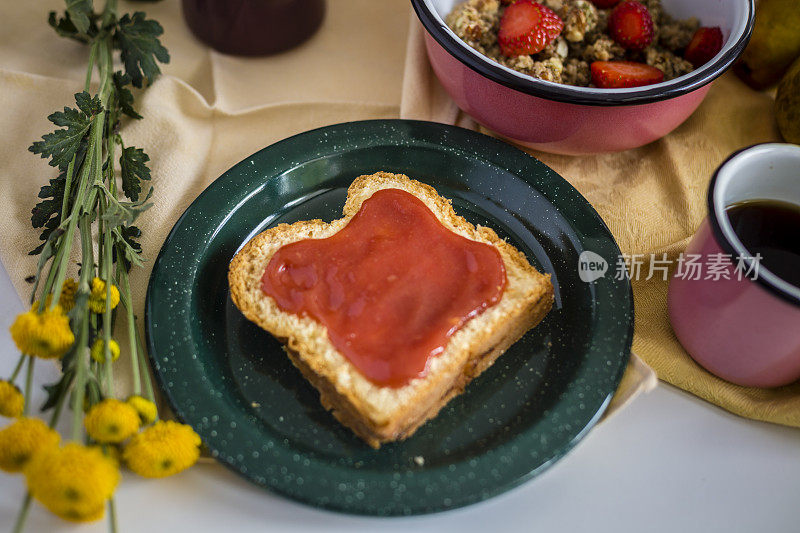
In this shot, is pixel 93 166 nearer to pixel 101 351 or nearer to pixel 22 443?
pixel 101 351

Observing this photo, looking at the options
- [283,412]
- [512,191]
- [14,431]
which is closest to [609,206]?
[512,191]

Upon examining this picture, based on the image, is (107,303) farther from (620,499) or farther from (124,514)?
(620,499)

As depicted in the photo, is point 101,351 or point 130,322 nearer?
point 101,351

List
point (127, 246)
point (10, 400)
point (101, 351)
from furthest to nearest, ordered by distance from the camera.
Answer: point (127, 246), point (101, 351), point (10, 400)

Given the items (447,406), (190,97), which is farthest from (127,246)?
(447,406)

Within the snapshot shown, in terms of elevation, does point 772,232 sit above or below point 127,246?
above

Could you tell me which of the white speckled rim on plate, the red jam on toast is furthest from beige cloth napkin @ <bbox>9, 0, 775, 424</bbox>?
the red jam on toast

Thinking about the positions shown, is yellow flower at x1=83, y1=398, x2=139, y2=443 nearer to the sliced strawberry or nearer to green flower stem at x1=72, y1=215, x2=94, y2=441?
green flower stem at x1=72, y1=215, x2=94, y2=441
